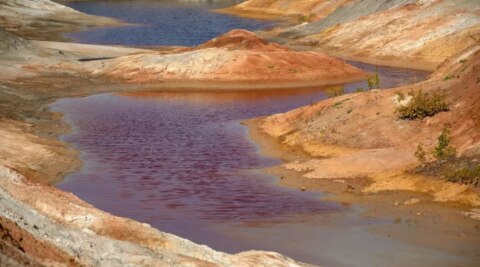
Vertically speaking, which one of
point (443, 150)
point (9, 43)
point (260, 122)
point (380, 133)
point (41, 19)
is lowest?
point (41, 19)

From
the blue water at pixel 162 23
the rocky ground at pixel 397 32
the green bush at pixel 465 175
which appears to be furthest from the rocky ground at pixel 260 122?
the blue water at pixel 162 23

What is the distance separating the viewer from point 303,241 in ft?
83.5

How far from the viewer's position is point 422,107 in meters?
37.4

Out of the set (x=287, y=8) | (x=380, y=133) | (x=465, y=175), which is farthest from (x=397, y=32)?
(x=465, y=175)

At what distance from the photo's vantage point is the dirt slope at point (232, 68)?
64250 mm

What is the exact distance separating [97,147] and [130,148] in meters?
1.44

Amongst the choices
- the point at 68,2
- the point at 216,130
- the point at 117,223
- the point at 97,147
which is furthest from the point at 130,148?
the point at 68,2

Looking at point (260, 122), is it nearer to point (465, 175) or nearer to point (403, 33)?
point (465, 175)

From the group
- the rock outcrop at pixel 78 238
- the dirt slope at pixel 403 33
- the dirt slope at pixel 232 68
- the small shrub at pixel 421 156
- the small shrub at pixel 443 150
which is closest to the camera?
the rock outcrop at pixel 78 238

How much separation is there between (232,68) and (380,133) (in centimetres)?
2850

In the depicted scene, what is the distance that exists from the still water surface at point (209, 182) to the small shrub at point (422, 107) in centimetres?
535

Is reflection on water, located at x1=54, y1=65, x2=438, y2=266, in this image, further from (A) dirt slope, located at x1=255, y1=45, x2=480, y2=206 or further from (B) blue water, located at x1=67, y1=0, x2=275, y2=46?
(B) blue water, located at x1=67, y1=0, x2=275, y2=46

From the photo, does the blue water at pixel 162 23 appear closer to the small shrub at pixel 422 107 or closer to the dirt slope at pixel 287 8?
the dirt slope at pixel 287 8

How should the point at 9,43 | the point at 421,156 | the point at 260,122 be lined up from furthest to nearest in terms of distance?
the point at 9,43, the point at 260,122, the point at 421,156
